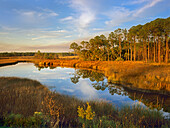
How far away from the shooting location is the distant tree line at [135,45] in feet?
140

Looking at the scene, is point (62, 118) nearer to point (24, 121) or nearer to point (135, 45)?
point (24, 121)

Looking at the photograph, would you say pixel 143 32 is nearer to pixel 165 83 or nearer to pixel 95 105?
pixel 165 83

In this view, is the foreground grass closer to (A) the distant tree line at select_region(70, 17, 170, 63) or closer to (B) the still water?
(B) the still water

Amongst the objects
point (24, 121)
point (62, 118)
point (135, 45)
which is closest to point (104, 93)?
point (62, 118)

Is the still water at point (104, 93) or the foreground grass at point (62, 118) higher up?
the foreground grass at point (62, 118)

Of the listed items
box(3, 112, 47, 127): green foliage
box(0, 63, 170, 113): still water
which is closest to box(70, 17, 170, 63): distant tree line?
box(0, 63, 170, 113): still water

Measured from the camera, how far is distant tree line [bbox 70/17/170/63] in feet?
140

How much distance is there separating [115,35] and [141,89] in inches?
2172

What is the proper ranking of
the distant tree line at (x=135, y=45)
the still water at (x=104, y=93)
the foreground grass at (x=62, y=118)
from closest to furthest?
1. the foreground grass at (x=62, y=118)
2. the still water at (x=104, y=93)
3. the distant tree line at (x=135, y=45)

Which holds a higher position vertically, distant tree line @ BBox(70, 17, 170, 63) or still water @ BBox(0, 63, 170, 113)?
distant tree line @ BBox(70, 17, 170, 63)

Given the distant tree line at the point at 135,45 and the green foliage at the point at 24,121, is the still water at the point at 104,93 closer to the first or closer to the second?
the green foliage at the point at 24,121

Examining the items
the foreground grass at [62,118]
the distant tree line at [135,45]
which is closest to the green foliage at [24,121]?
the foreground grass at [62,118]

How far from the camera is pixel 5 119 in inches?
199

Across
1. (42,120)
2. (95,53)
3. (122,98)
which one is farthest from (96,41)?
(42,120)
